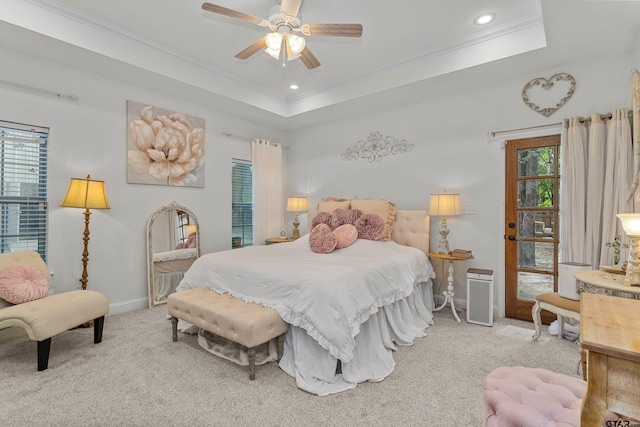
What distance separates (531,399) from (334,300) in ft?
3.82

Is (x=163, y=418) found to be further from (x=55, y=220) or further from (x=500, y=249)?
(x=500, y=249)

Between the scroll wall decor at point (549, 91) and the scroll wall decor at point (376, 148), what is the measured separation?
137 cm

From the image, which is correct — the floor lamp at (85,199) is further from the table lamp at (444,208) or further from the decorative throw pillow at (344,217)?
the table lamp at (444,208)

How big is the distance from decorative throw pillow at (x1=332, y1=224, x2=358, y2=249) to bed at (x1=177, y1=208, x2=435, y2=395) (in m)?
0.09

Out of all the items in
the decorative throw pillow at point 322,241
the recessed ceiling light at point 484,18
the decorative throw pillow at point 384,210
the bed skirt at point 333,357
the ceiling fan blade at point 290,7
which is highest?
the recessed ceiling light at point 484,18

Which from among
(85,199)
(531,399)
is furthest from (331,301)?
(85,199)

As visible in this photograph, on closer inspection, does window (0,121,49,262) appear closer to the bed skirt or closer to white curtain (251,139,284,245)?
the bed skirt

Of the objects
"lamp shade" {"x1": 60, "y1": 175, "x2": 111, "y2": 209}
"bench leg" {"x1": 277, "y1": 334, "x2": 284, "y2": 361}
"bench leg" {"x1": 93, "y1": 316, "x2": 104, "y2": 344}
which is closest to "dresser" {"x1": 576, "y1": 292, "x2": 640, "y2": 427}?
"bench leg" {"x1": 277, "y1": 334, "x2": 284, "y2": 361}

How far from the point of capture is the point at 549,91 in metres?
3.24

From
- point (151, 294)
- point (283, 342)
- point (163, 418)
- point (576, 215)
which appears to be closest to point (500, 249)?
point (576, 215)

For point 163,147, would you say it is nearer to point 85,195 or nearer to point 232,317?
point 85,195

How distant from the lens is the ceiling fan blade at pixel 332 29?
2.28 meters

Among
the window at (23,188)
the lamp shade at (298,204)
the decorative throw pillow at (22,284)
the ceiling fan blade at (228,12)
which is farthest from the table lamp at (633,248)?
the window at (23,188)

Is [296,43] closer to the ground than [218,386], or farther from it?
farther from it
